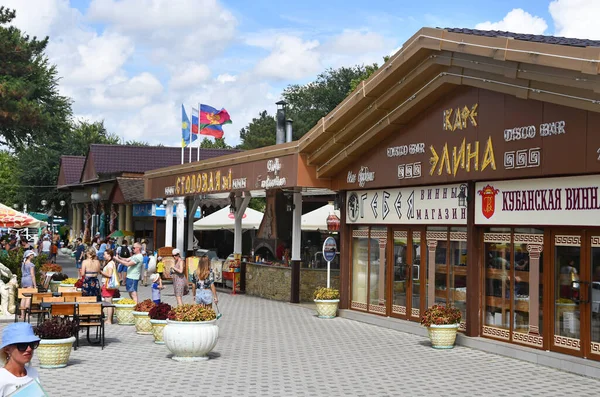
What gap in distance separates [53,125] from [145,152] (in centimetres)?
2085

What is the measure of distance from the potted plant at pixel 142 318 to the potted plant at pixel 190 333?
3.50 m

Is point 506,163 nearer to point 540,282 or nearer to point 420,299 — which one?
point 540,282

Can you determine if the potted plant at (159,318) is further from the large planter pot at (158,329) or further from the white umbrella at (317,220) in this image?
the white umbrella at (317,220)

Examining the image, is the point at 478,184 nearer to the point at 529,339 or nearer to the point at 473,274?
the point at 473,274

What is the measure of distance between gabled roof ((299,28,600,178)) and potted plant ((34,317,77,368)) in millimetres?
8538

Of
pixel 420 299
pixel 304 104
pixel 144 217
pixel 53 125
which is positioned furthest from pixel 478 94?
pixel 304 104

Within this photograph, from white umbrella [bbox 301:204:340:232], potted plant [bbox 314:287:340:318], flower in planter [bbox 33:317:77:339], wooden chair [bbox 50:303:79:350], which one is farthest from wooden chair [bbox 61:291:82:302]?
white umbrella [bbox 301:204:340:232]

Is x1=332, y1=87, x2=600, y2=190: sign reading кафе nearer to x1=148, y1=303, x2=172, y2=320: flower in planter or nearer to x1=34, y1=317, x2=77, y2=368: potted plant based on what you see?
x1=148, y1=303, x2=172, y2=320: flower in planter

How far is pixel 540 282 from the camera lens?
14.8 meters

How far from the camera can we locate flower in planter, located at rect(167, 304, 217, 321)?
46.3 ft

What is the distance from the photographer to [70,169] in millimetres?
67812

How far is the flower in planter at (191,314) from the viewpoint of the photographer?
14125 mm

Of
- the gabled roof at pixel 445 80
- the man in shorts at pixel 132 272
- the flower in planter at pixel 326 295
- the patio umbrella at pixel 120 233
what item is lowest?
the flower in planter at pixel 326 295

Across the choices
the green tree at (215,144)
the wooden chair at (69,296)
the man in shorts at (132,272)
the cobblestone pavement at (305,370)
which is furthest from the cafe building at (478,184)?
the green tree at (215,144)
